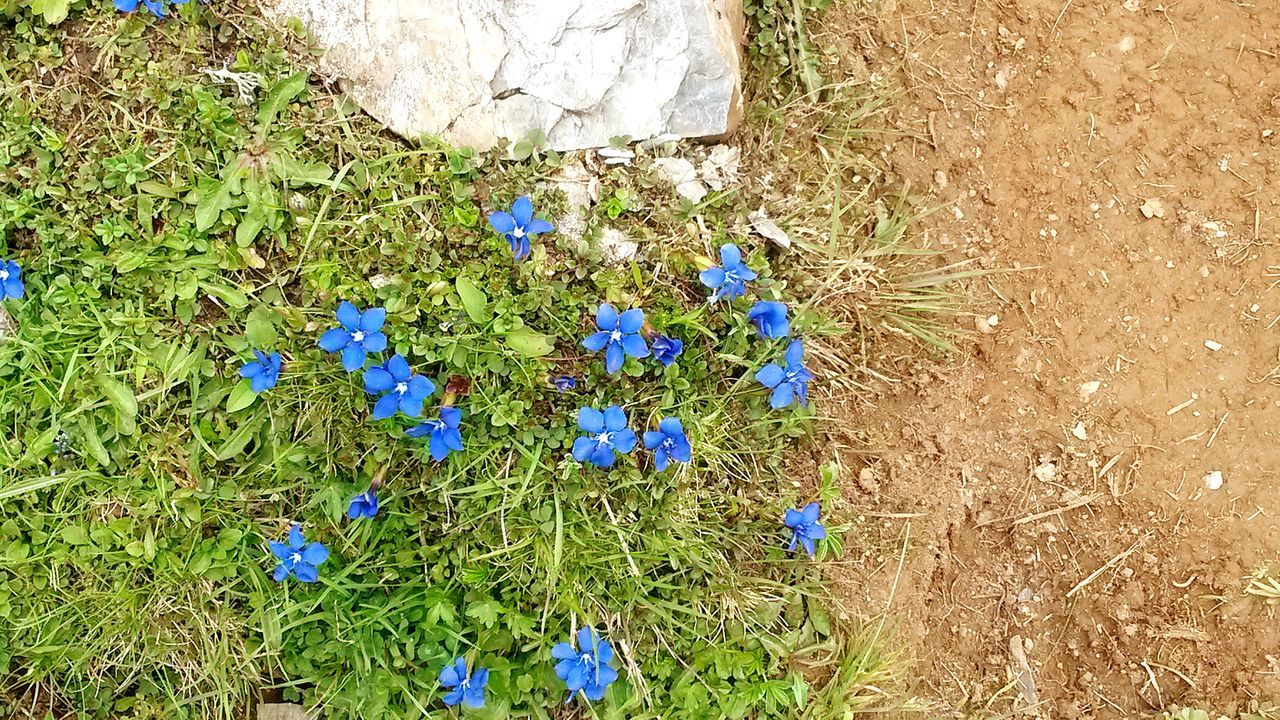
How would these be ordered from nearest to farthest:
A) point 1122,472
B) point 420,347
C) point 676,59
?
1. point 420,347
2. point 676,59
3. point 1122,472

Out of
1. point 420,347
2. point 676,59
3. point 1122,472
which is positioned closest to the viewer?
point 420,347

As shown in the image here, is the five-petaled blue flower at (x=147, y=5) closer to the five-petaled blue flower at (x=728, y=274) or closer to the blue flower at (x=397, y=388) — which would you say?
the blue flower at (x=397, y=388)

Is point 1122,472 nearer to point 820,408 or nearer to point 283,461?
point 820,408

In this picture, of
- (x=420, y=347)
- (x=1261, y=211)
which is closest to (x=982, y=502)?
(x=1261, y=211)

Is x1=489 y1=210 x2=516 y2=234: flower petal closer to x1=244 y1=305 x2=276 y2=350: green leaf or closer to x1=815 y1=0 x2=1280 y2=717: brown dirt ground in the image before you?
x1=244 y1=305 x2=276 y2=350: green leaf

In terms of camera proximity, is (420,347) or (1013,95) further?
(1013,95)

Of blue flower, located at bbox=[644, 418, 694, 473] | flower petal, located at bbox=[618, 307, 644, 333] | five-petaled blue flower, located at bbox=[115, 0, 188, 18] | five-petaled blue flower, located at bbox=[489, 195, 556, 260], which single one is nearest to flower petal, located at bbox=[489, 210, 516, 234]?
five-petaled blue flower, located at bbox=[489, 195, 556, 260]

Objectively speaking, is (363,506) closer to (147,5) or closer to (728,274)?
(728,274)
